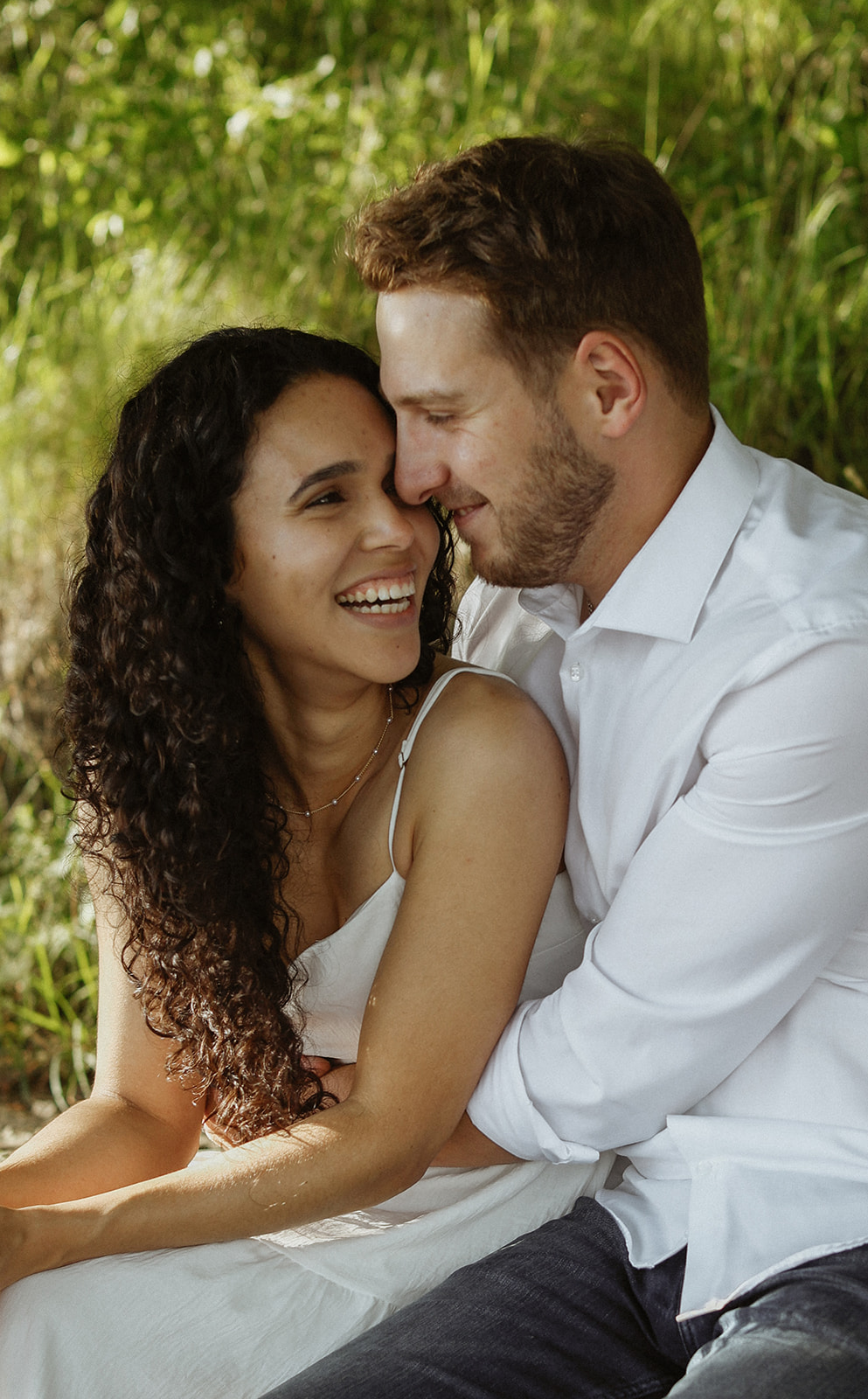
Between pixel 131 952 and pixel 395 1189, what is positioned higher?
pixel 131 952

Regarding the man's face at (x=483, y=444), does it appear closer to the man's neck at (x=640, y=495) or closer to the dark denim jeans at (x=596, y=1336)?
the man's neck at (x=640, y=495)

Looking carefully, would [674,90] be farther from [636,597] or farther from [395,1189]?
Answer: [395,1189]

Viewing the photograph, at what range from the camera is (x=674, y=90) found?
4836mm

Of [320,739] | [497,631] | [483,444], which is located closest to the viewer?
[483,444]

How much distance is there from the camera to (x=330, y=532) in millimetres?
2098

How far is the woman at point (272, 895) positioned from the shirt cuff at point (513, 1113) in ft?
0.12

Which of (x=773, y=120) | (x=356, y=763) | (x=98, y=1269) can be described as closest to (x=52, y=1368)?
(x=98, y=1269)

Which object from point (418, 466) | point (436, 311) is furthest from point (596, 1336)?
point (436, 311)

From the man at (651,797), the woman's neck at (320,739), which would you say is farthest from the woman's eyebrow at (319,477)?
the woman's neck at (320,739)

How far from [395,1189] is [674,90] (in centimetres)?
425

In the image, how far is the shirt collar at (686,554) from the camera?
6.23 ft

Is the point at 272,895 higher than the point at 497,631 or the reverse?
the reverse

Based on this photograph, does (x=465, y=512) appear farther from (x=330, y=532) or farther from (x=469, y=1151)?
(x=469, y=1151)

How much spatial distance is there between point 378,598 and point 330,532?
137mm
